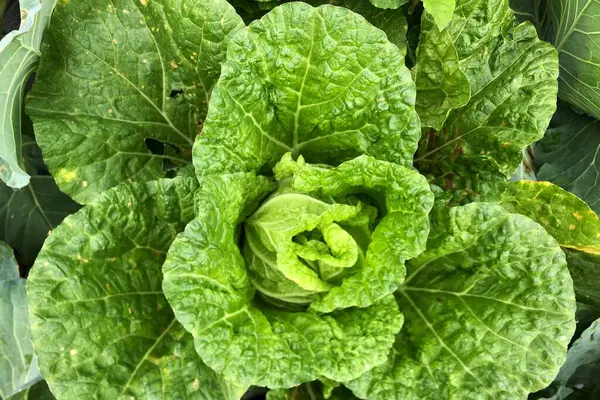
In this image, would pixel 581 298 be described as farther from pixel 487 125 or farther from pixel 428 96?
pixel 428 96

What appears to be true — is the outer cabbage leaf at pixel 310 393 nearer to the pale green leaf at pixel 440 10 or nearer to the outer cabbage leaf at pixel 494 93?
the outer cabbage leaf at pixel 494 93

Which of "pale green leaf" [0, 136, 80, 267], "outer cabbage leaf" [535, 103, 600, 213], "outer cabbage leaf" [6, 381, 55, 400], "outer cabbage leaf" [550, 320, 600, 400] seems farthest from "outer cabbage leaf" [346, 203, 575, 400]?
"pale green leaf" [0, 136, 80, 267]

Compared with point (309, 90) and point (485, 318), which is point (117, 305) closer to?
point (309, 90)

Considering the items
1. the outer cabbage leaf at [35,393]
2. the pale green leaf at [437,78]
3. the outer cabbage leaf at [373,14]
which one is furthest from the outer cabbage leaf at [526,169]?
the outer cabbage leaf at [35,393]

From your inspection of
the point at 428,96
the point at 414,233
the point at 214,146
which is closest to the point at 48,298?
the point at 214,146

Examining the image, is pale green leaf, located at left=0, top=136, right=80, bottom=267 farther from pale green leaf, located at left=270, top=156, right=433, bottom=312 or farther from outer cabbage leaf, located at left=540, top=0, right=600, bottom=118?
outer cabbage leaf, located at left=540, top=0, right=600, bottom=118

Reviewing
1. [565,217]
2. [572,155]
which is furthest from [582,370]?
[572,155]
